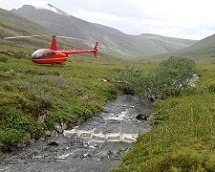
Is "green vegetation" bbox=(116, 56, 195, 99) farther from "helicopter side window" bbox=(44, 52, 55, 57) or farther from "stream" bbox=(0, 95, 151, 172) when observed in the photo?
"helicopter side window" bbox=(44, 52, 55, 57)

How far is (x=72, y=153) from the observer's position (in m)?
29.4

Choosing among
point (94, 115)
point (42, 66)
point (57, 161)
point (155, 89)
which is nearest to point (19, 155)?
point (57, 161)

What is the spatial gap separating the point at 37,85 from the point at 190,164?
30.9 m

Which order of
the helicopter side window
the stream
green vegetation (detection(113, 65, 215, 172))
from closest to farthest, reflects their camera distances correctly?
1. green vegetation (detection(113, 65, 215, 172))
2. the stream
3. the helicopter side window

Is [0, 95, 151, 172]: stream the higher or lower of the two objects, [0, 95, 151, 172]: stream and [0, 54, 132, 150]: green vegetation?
the lower

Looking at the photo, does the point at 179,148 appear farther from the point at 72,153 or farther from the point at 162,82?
the point at 162,82

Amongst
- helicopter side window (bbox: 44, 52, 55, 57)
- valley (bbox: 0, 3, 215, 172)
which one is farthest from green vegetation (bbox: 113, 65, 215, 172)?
helicopter side window (bbox: 44, 52, 55, 57)

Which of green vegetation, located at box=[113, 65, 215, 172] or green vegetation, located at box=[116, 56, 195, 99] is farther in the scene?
green vegetation, located at box=[116, 56, 195, 99]

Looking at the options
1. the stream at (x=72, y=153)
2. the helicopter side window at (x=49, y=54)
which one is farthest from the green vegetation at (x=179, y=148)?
the helicopter side window at (x=49, y=54)

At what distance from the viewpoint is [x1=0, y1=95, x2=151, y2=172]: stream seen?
2577 cm

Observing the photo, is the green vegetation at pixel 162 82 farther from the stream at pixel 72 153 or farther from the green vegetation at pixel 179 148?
the green vegetation at pixel 179 148

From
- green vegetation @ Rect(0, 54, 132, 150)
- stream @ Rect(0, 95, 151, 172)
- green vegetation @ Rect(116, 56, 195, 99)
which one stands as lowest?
stream @ Rect(0, 95, 151, 172)

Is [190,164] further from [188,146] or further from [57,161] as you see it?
[57,161]

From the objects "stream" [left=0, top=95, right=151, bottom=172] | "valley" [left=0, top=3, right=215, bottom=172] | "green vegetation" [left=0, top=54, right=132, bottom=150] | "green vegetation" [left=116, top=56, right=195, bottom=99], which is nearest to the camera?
"valley" [left=0, top=3, right=215, bottom=172]
